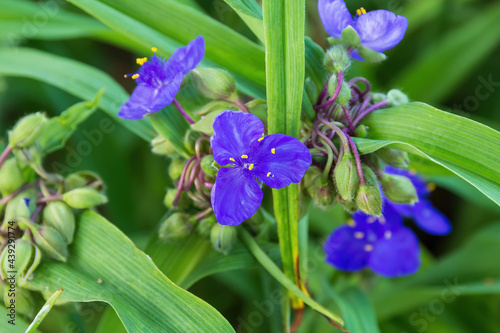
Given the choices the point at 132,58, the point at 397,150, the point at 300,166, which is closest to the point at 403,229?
the point at 397,150

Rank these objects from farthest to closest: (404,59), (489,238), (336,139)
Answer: (404,59) < (489,238) < (336,139)

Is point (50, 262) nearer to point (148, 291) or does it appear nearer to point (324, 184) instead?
point (148, 291)

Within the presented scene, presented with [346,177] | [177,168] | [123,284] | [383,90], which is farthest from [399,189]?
[383,90]

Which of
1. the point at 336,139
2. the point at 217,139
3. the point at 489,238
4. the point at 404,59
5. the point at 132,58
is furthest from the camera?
the point at 132,58

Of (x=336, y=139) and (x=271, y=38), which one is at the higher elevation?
(x=271, y=38)

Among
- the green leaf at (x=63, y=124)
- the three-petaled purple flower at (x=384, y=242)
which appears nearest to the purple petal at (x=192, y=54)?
the green leaf at (x=63, y=124)

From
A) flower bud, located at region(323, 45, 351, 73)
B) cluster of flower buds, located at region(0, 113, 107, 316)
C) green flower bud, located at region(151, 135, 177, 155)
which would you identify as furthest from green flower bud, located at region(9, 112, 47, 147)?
flower bud, located at region(323, 45, 351, 73)
